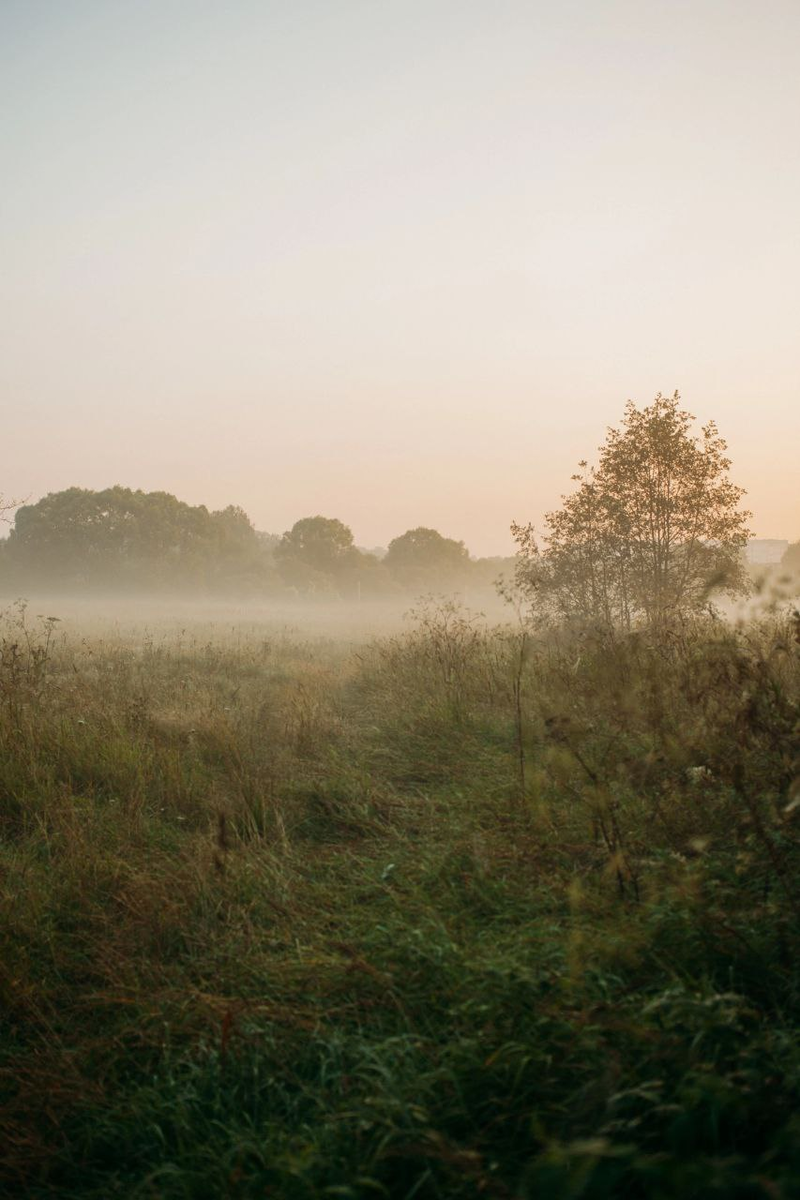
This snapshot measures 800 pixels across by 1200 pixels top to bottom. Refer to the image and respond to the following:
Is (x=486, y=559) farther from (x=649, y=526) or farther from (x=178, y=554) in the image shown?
(x=649, y=526)

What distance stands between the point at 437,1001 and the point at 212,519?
64068 millimetres

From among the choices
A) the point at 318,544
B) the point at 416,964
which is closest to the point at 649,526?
the point at 416,964

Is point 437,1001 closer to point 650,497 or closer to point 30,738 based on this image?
point 30,738

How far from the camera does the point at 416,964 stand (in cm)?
266

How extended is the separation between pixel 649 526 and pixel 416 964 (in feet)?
38.7

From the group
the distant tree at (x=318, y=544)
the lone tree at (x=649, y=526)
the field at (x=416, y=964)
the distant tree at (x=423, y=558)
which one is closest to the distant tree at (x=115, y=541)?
the distant tree at (x=318, y=544)

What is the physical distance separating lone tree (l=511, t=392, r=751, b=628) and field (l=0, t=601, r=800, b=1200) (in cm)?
760

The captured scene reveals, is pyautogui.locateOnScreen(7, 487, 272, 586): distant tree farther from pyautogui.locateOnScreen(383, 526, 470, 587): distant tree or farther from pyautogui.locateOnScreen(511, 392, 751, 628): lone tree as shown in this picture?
pyautogui.locateOnScreen(511, 392, 751, 628): lone tree

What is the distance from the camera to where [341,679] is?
1067 centimetres

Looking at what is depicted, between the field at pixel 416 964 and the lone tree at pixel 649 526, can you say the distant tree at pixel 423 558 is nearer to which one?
the lone tree at pixel 649 526

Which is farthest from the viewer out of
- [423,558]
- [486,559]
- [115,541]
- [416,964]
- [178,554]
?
[486,559]

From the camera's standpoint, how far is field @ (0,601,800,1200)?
1.77 metres

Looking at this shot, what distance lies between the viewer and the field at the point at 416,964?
1.77m

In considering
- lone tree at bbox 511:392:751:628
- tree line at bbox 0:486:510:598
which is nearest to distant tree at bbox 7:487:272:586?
tree line at bbox 0:486:510:598
